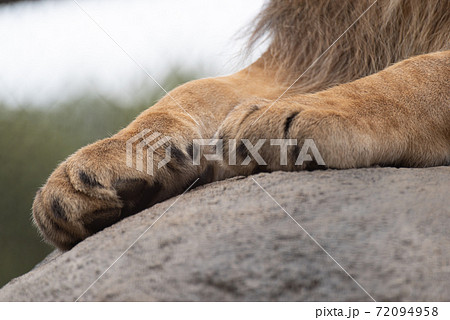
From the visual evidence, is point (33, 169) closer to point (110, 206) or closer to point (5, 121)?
point (5, 121)

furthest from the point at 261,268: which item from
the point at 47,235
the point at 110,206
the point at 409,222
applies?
the point at 47,235

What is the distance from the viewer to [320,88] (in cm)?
106

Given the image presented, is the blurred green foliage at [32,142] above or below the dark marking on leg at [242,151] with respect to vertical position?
below

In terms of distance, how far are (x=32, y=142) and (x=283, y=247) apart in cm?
135

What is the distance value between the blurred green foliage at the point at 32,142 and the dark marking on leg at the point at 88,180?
844 mm

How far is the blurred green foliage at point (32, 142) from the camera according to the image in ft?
5.16

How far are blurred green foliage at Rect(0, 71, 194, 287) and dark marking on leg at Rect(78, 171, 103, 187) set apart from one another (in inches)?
33.2

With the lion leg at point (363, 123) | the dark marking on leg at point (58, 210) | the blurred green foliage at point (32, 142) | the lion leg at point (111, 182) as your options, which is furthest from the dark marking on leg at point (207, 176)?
the blurred green foliage at point (32, 142)

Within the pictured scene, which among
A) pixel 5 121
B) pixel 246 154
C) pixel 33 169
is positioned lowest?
pixel 33 169

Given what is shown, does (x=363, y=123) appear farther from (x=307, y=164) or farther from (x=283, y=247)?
(x=283, y=247)

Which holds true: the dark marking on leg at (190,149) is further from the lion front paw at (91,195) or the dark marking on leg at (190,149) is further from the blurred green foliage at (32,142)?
the blurred green foliage at (32,142)

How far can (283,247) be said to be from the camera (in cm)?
54

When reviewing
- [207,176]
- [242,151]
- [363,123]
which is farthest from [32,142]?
[363,123]

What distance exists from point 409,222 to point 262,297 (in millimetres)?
187
